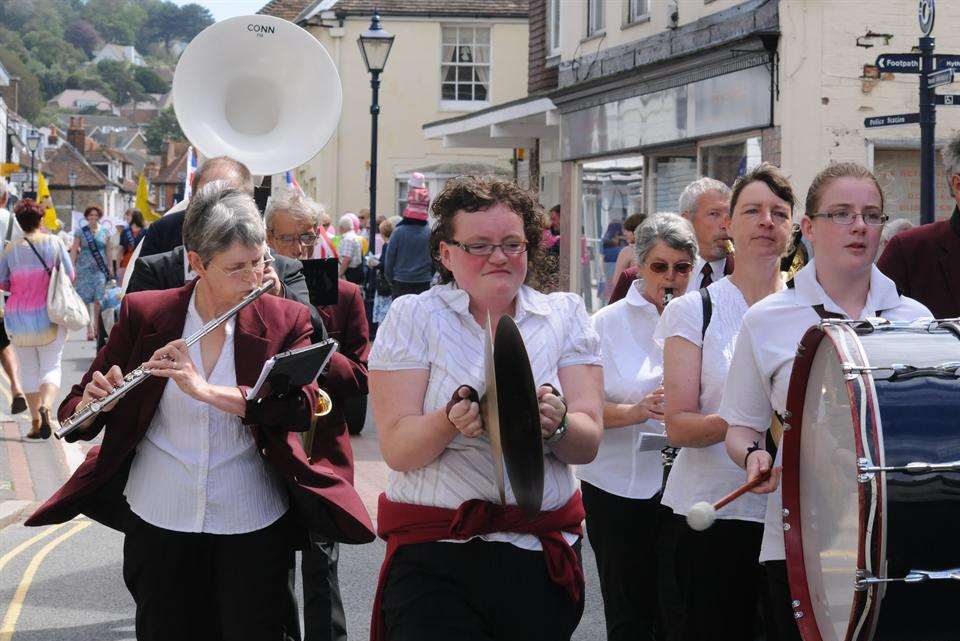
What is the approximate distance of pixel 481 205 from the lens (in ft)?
12.4

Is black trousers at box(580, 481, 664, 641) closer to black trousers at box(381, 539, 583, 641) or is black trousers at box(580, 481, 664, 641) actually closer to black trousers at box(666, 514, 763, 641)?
black trousers at box(666, 514, 763, 641)

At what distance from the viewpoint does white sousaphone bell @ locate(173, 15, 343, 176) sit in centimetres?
748

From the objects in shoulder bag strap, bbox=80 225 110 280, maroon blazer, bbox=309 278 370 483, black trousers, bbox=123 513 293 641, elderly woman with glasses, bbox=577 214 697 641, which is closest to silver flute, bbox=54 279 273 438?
black trousers, bbox=123 513 293 641

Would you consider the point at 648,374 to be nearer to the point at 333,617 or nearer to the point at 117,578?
the point at 333,617

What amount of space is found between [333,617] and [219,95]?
3028mm

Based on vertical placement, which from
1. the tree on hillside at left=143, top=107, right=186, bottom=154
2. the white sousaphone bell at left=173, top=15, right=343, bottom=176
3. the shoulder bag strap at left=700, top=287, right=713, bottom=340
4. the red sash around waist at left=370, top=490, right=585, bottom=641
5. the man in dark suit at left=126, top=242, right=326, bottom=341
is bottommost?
the red sash around waist at left=370, top=490, right=585, bottom=641

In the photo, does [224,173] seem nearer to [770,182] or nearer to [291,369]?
[291,369]

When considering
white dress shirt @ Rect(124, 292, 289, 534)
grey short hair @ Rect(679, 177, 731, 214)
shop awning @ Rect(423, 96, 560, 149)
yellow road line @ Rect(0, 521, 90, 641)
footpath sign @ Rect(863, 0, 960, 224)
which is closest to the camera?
white dress shirt @ Rect(124, 292, 289, 534)

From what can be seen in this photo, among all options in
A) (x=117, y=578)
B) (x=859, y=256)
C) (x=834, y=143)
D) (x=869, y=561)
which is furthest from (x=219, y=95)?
(x=834, y=143)

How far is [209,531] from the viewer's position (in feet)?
14.2

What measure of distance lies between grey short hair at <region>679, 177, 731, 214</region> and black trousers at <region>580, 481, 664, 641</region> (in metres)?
1.36

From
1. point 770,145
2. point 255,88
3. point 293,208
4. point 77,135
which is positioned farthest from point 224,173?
point 77,135

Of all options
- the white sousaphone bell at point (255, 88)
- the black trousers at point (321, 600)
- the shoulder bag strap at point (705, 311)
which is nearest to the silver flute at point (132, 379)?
the shoulder bag strap at point (705, 311)

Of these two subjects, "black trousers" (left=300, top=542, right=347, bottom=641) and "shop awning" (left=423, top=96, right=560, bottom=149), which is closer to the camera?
"black trousers" (left=300, top=542, right=347, bottom=641)
